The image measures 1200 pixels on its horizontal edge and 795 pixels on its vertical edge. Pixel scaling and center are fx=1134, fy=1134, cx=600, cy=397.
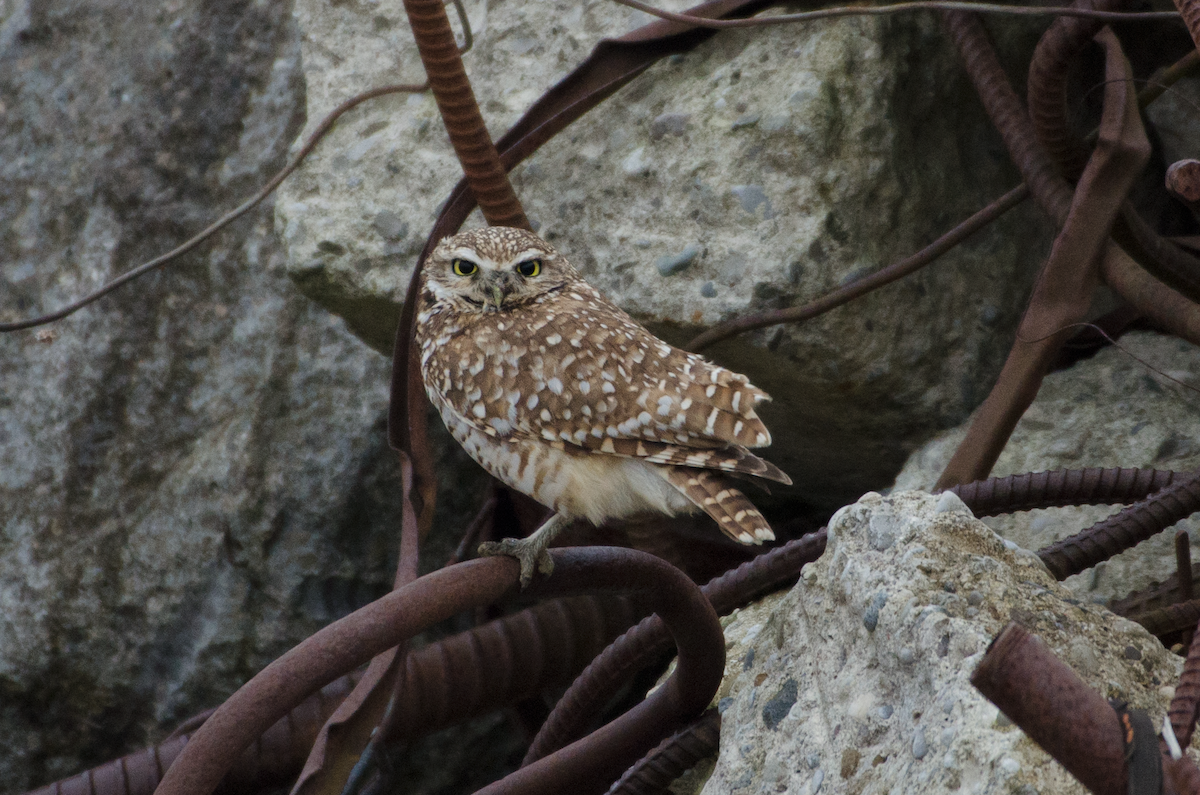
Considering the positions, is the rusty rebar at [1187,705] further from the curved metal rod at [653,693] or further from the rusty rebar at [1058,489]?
the rusty rebar at [1058,489]

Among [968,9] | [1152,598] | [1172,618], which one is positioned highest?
[968,9]

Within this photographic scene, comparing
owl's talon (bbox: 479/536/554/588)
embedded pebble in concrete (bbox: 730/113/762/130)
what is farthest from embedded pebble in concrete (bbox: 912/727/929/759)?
embedded pebble in concrete (bbox: 730/113/762/130)

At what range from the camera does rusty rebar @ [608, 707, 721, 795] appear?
171 centimetres

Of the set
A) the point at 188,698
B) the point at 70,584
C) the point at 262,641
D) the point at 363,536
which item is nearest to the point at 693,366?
the point at 363,536

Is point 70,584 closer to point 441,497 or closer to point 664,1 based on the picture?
point 441,497

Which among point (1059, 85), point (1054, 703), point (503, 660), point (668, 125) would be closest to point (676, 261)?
point (668, 125)

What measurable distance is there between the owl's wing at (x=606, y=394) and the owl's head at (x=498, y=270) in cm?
14

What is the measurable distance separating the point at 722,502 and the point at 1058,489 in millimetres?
588

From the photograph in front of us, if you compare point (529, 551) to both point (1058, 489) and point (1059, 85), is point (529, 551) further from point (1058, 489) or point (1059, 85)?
point (1059, 85)

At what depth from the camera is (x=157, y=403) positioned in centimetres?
345

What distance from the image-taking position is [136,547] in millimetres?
3332

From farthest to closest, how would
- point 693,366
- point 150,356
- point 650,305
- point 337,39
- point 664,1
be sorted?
point 150,356
point 337,39
point 664,1
point 650,305
point 693,366

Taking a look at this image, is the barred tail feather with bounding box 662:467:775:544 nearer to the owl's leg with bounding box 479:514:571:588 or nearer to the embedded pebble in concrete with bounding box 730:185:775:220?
the owl's leg with bounding box 479:514:571:588

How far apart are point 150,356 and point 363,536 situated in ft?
2.98
